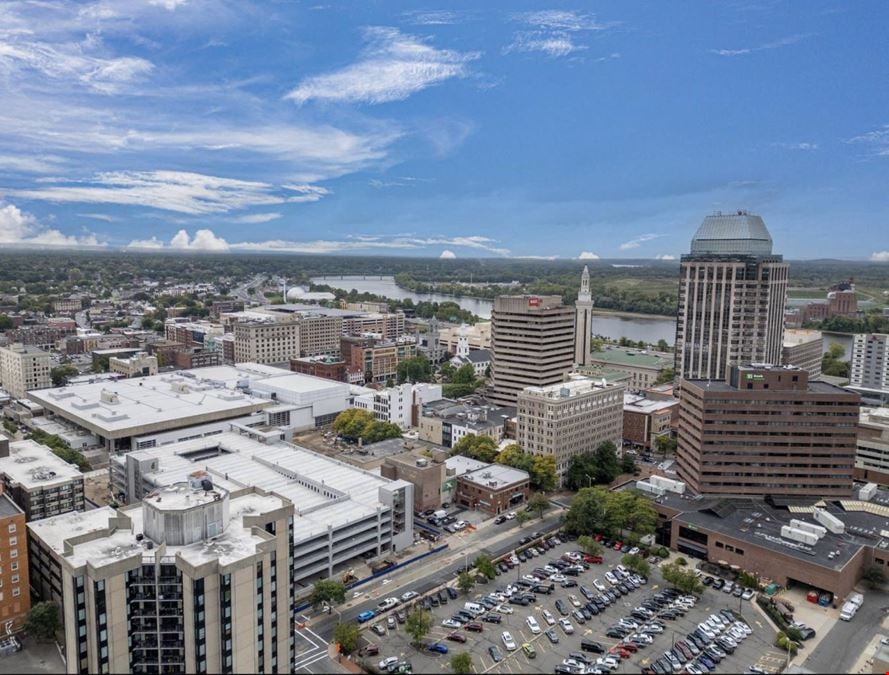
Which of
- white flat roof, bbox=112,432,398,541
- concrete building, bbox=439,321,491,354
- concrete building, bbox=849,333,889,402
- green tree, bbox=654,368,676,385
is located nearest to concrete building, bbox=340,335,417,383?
concrete building, bbox=439,321,491,354

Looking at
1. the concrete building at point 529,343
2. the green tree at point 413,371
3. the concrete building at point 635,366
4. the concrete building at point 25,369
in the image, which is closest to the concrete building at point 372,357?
the green tree at point 413,371

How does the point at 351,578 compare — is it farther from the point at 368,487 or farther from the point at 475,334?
the point at 475,334

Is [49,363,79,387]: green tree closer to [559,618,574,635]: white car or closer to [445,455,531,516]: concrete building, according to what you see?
[445,455,531,516]: concrete building

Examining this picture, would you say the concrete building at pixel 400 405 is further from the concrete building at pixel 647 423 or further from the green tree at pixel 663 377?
the green tree at pixel 663 377

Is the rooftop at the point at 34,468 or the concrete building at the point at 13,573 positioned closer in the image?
the concrete building at the point at 13,573

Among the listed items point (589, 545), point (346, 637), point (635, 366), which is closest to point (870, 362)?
point (635, 366)

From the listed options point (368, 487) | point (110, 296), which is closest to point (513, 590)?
point (368, 487)

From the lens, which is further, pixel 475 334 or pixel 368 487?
pixel 475 334
